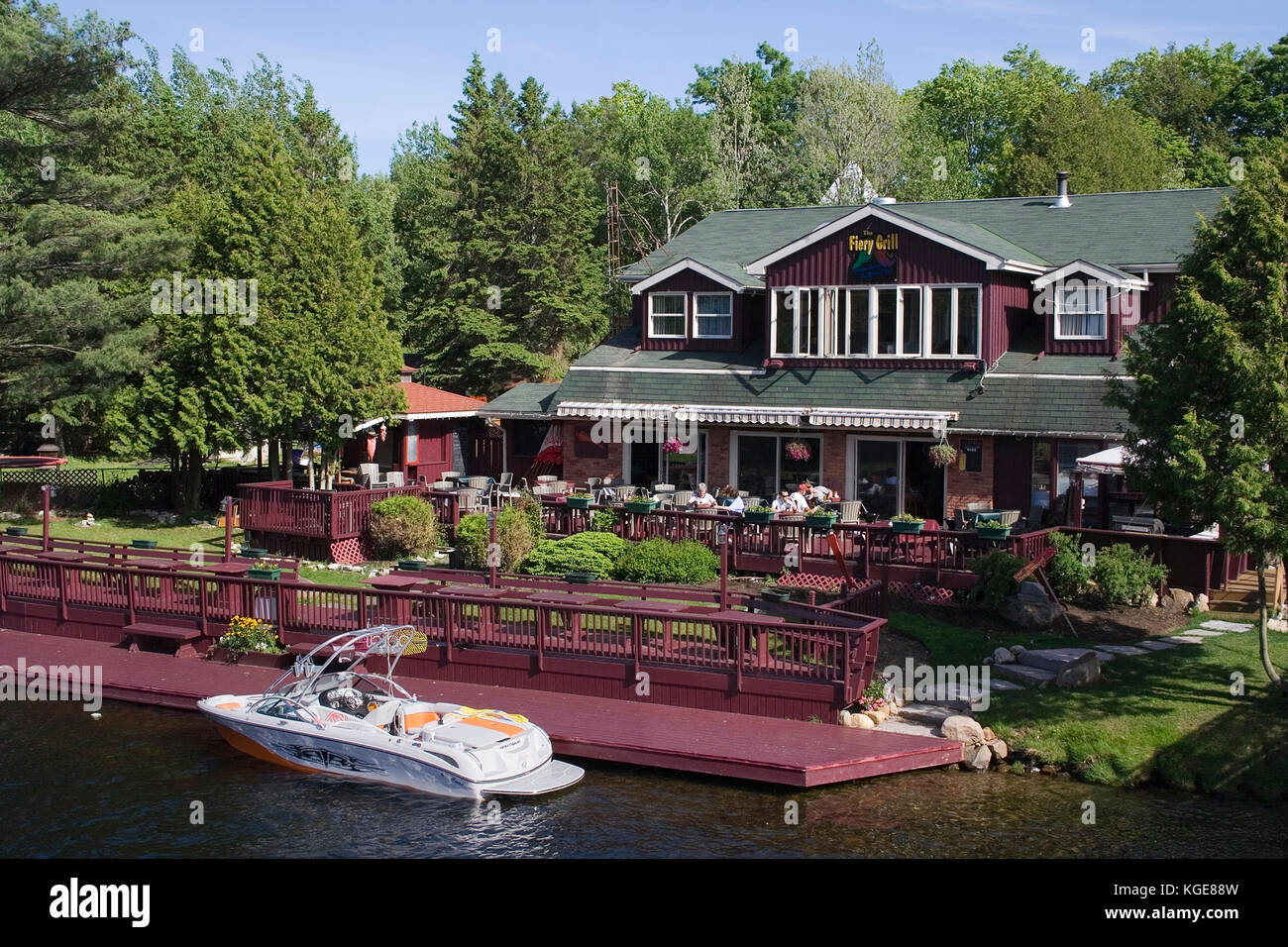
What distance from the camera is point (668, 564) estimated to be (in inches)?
987

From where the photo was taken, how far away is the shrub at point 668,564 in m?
25.0

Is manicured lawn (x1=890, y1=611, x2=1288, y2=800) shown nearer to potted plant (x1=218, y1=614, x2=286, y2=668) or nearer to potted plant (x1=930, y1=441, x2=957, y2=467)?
potted plant (x1=930, y1=441, x2=957, y2=467)

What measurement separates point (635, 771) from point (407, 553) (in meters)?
13.4

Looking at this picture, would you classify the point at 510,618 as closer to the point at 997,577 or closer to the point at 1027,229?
the point at 997,577

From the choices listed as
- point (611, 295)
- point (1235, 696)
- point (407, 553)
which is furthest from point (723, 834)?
point (611, 295)

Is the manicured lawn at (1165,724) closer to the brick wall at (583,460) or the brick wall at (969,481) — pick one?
the brick wall at (969,481)

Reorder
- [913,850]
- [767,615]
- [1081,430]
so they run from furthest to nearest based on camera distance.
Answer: [1081,430] → [767,615] → [913,850]

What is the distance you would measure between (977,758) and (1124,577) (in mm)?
7131

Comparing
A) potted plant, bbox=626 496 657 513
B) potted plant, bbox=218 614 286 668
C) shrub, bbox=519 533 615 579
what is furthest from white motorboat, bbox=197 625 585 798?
potted plant, bbox=626 496 657 513

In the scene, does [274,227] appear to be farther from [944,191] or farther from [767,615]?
[944,191]
